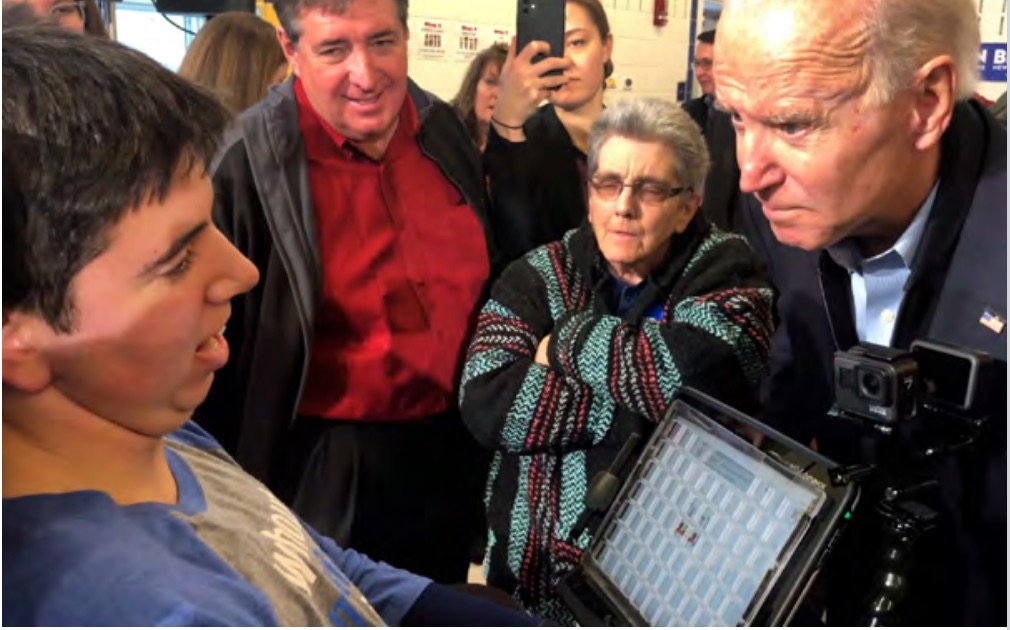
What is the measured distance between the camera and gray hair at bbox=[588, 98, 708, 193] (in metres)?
1.60

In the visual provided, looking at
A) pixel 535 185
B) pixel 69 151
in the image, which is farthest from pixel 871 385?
pixel 535 185

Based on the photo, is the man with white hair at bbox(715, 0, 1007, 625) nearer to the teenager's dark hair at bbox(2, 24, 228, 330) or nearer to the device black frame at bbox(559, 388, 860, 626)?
the device black frame at bbox(559, 388, 860, 626)

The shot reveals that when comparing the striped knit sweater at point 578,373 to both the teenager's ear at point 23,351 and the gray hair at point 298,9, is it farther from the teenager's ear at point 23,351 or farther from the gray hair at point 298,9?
the teenager's ear at point 23,351

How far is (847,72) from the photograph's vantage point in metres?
1.00

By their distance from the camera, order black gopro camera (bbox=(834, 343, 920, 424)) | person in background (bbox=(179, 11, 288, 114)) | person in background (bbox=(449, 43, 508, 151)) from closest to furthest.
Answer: black gopro camera (bbox=(834, 343, 920, 424)) < person in background (bbox=(179, 11, 288, 114)) < person in background (bbox=(449, 43, 508, 151))

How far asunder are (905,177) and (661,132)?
607 millimetres

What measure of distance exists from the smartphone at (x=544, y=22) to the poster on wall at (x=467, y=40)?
2.33 meters

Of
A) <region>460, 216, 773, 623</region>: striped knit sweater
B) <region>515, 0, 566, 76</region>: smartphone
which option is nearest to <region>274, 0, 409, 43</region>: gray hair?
<region>515, 0, 566, 76</region>: smartphone

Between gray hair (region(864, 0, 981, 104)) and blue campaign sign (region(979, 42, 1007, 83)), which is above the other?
blue campaign sign (region(979, 42, 1007, 83))

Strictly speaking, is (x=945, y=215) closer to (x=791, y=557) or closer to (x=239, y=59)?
(x=791, y=557)

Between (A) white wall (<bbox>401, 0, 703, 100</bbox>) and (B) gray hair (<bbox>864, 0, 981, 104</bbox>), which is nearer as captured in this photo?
(B) gray hair (<bbox>864, 0, 981, 104</bbox>)

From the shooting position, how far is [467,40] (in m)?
4.12

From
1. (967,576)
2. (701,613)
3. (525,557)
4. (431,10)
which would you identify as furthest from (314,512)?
(431,10)

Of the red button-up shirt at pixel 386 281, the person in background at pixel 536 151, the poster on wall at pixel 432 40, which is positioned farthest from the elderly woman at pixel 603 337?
the poster on wall at pixel 432 40
